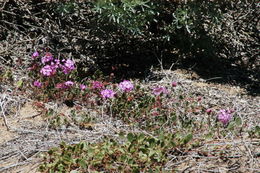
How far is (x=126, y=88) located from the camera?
520 cm

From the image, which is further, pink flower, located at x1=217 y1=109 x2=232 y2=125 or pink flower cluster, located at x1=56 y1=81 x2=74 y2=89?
pink flower cluster, located at x1=56 y1=81 x2=74 y2=89

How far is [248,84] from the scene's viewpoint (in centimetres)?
628

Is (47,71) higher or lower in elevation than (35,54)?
lower

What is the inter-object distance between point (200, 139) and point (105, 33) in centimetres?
243

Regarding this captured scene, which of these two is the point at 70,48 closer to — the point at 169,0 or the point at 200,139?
the point at 169,0

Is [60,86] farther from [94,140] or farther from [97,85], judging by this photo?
[94,140]

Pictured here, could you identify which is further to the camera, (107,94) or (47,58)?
(47,58)

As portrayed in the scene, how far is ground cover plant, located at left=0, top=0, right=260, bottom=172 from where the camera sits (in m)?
4.04

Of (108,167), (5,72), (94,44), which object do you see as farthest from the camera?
(94,44)

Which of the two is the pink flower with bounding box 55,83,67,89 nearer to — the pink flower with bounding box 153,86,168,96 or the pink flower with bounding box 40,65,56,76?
the pink flower with bounding box 40,65,56,76

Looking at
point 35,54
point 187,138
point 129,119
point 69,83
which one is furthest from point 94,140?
point 35,54

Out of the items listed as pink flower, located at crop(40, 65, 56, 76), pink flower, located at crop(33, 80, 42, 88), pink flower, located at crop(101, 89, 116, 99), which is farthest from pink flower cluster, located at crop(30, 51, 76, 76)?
pink flower, located at crop(101, 89, 116, 99)

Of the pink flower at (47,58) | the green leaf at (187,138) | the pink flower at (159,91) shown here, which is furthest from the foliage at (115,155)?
the pink flower at (47,58)

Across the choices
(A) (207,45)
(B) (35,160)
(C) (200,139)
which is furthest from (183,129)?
(A) (207,45)
